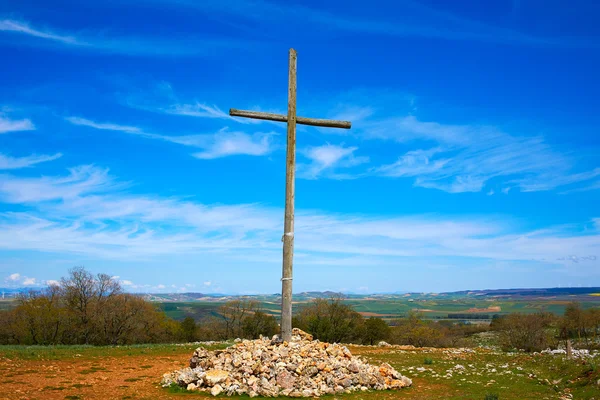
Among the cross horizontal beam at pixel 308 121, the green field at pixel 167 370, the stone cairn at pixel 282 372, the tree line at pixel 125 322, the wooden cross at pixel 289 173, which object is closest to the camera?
the stone cairn at pixel 282 372

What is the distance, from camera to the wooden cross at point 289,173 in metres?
12.6

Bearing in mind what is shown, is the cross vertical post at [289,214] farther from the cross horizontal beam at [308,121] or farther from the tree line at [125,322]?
the tree line at [125,322]

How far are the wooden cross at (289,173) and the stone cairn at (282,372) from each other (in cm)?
89

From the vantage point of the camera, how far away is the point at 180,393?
11172mm

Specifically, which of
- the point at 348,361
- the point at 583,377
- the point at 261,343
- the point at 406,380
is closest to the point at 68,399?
the point at 261,343

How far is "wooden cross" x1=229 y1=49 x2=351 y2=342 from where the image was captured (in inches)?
497

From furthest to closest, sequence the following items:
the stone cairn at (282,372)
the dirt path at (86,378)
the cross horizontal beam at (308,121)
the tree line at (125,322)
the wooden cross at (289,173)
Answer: the tree line at (125,322) < the cross horizontal beam at (308,121) < the wooden cross at (289,173) < the stone cairn at (282,372) < the dirt path at (86,378)

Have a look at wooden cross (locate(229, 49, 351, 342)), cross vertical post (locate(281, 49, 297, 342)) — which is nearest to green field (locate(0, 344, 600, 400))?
cross vertical post (locate(281, 49, 297, 342))

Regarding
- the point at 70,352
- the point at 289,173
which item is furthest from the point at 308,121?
the point at 70,352

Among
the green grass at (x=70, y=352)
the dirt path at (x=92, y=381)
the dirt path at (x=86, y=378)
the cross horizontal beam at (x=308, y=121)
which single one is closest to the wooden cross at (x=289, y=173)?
the cross horizontal beam at (x=308, y=121)

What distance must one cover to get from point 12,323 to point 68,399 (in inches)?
1708

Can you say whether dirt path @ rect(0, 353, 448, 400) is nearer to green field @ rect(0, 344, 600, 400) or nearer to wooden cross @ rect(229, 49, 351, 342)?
green field @ rect(0, 344, 600, 400)

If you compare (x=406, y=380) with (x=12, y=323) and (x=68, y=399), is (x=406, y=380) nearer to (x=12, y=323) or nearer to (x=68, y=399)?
(x=68, y=399)

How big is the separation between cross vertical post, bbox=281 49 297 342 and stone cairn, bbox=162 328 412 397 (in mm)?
901
